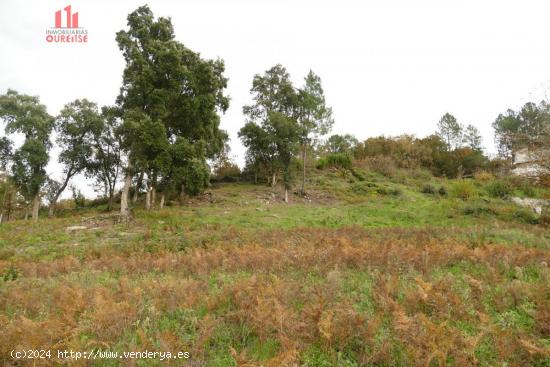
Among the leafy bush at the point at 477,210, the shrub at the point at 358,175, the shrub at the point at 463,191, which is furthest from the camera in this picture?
the shrub at the point at 358,175

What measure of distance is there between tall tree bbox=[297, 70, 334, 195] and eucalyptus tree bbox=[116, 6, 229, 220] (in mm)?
10876

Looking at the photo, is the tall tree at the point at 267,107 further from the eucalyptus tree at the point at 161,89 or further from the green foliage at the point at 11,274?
the green foliage at the point at 11,274

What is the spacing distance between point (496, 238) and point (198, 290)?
12277mm

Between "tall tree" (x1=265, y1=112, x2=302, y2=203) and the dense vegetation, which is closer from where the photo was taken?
the dense vegetation

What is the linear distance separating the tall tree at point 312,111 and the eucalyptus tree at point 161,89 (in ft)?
35.7

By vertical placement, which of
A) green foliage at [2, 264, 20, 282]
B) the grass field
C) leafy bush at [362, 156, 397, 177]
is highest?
leafy bush at [362, 156, 397, 177]

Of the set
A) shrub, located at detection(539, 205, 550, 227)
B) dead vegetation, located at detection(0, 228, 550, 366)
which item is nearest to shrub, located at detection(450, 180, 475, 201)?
shrub, located at detection(539, 205, 550, 227)

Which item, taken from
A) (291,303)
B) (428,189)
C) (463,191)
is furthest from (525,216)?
(291,303)

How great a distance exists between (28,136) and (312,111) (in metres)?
28.7

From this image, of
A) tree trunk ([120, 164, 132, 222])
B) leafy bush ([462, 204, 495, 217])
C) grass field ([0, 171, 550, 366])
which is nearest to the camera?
grass field ([0, 171, 550, 366])

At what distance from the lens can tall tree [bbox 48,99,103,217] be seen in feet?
103

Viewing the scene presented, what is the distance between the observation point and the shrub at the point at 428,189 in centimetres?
3336

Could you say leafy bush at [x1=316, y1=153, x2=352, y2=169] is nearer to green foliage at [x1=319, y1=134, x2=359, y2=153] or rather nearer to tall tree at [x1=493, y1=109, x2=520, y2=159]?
green foliage at [x1=319, y1=134, x2=359, y2=153]

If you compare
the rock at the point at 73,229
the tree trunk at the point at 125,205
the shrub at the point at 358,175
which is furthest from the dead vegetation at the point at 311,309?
the shrub at the point at 358,175
